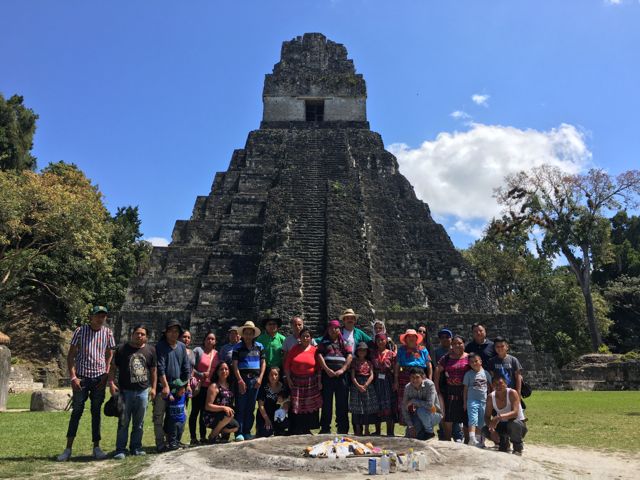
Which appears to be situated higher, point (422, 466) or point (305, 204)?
point (305, 204)

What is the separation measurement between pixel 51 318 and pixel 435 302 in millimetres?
14076

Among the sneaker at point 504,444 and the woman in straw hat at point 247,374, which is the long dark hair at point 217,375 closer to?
the woman in straw hat at point 247,374

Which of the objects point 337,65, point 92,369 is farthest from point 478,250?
point 92,369

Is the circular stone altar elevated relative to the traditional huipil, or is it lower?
lower

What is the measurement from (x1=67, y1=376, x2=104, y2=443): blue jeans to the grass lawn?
0.94 ft

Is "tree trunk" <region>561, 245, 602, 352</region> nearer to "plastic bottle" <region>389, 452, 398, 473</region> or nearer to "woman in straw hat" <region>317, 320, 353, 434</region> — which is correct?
"woman in straw hat" <region>317, 320, 353, 434</region>

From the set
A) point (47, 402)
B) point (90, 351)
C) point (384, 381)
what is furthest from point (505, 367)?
point (47, 402)

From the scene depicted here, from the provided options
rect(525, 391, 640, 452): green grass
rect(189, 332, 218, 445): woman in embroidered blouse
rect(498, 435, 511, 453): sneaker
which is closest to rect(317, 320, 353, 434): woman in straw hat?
rect(189, 332, 218, 445): woman in embroidered blouse

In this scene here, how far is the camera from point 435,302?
17.2m

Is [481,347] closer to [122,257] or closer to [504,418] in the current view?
[504,418]

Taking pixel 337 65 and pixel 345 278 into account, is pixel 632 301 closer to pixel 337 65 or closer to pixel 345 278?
pixel 337 65

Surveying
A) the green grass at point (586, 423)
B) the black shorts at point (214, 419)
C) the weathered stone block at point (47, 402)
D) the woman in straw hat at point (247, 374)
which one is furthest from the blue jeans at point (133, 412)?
the weathered stone block at point (47, 402)

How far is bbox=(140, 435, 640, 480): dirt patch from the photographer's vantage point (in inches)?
171

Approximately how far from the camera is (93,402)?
5883mm
